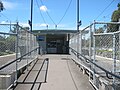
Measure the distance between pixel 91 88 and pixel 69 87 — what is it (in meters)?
0.77

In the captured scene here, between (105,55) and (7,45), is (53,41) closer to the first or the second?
(7,45)

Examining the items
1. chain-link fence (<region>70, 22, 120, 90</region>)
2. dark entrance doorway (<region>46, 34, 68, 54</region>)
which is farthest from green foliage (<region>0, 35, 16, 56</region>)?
dark entrance doorway (<region>46, 34, 68, 54</region>)

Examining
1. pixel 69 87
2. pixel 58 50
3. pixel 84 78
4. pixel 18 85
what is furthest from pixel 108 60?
pixel 58 50

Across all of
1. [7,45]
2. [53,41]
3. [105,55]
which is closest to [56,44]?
[53,41]

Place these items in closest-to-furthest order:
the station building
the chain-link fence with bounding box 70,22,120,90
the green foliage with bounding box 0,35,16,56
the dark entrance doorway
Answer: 1. the chain-link fence with bounding box 70,22,120,90
2. the green foliage with bounding box 0,35,16,56
3. the station building
4. the dark entrance doorway

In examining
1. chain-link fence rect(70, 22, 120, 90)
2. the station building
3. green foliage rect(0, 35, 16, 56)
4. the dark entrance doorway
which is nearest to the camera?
chain-link fence rect(70, 22, 120, 90)

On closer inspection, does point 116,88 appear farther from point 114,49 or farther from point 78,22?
point 78,22

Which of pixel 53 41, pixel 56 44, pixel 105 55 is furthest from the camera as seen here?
pixel 53 41

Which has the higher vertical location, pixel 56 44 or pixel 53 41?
pixel 53 41

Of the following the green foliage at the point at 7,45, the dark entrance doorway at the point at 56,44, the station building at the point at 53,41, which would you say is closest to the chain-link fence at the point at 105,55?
the green foliage at the point at 7,45

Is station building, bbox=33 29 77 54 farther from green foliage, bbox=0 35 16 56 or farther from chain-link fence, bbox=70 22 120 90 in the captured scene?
chain-link fence, bbox=70 22 120 90

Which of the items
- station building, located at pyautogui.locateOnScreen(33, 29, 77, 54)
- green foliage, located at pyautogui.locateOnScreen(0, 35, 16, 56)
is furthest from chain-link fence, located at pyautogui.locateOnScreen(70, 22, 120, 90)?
station building, located at pyautogui.locateOnScreen(33, 29, 77, 54)

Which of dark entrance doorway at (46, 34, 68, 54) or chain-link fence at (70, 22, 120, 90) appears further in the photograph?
dark entrance doorway at (46, 34, 68, 54)

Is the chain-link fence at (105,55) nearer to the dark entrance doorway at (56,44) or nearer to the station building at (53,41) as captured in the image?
the station building at (53,41)
